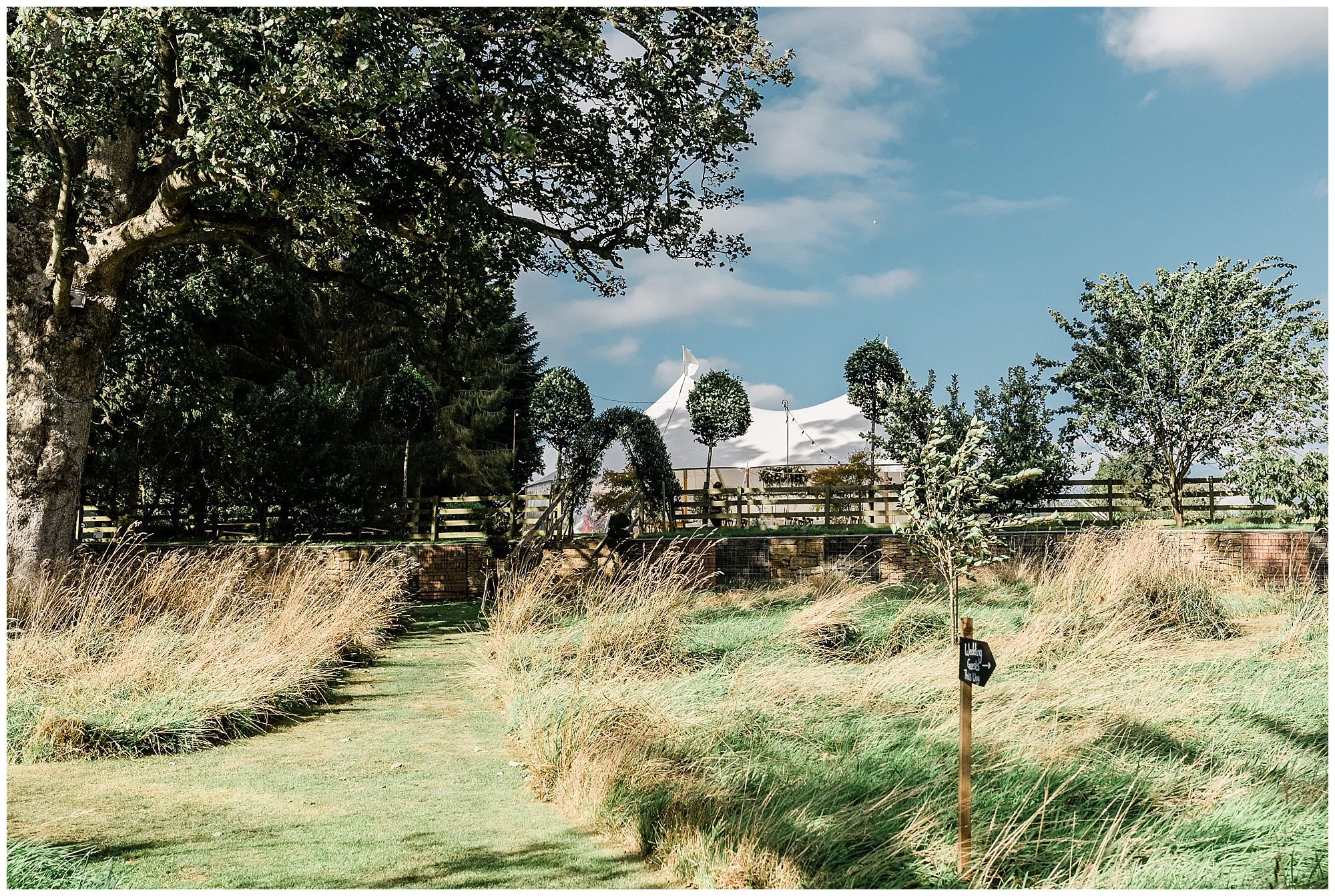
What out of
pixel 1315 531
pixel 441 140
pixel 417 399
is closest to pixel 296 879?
pixel 441 140

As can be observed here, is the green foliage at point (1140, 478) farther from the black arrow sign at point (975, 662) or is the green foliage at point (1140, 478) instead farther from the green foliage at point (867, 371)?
the black arrow sign at point (975, 662)

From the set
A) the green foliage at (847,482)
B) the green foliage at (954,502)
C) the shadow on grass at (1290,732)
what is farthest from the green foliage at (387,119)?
the green foliage at (847,482)

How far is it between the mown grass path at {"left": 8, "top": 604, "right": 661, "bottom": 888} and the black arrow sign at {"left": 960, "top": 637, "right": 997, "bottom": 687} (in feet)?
5.11

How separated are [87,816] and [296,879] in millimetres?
1442

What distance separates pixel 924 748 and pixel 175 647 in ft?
19.8

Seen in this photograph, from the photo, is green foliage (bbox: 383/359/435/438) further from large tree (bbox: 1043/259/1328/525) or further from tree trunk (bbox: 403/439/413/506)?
large tree (bbox: 1043/259/1328/525)

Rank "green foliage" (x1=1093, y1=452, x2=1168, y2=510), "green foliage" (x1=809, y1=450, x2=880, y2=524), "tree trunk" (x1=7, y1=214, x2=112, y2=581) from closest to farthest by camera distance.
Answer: "tree trunk" (x1=7, y1=214, x2=112, y2=581), "green foliage" (x1=1093, y1=452, x2=1168, y2=510), "green foliage" (x1=809, y1=450, x2=880, y2=524)

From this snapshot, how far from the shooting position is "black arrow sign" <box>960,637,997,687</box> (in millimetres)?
3752

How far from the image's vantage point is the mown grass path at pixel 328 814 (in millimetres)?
3770

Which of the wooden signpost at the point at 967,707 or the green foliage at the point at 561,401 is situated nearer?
the wooden signpost at the point at 967,707

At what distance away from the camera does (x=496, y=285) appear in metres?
11.9

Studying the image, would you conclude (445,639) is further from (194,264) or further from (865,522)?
(865,522)

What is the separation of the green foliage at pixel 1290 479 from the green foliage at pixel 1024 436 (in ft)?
10.5

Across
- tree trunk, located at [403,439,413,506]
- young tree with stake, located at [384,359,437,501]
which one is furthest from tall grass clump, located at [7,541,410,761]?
young tree with stake, located at [384,359,437,501]
